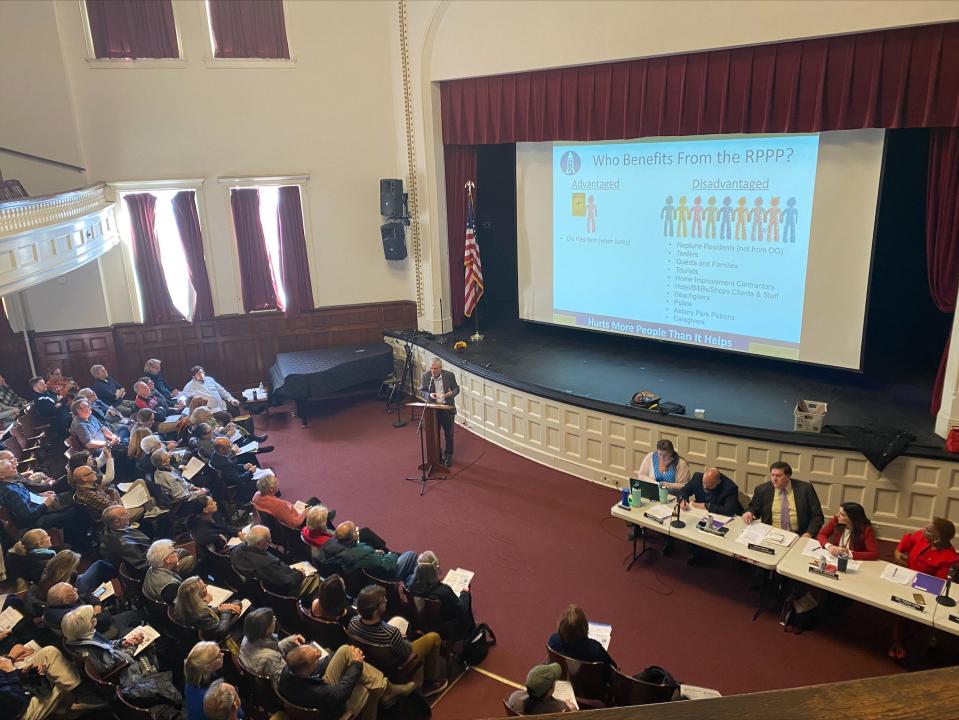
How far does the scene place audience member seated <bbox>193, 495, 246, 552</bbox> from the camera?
571 cm

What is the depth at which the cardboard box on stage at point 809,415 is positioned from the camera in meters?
6.64

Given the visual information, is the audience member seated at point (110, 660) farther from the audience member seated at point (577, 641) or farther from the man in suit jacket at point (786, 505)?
the man in suit jacket at point (786, 505)

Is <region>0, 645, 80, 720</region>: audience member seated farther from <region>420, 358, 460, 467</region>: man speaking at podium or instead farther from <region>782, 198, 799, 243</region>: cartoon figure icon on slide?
<region>782, 198, 799, 243</region>: cartoon figure icon on slide

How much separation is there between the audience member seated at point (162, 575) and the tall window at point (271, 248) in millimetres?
6709

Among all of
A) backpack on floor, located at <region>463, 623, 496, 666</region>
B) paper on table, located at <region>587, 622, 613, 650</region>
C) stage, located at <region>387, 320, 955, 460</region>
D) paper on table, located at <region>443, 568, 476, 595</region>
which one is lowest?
backpack on floor, located at <region>463, 623, 496, 666</region>

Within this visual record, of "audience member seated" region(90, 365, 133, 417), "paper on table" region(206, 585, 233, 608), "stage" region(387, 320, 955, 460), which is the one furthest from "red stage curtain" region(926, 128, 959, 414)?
"audience member seated" region(90, 365, 133, 417)

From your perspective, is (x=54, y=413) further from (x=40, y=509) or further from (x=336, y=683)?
(x=336, y=683)

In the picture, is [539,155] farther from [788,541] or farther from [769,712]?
[769,712]

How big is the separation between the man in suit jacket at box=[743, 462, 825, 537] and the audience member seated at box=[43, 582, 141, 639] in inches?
184

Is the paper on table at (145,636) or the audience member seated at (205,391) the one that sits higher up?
the audience member seated at (205,391)

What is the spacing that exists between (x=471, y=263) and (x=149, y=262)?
15.8ft

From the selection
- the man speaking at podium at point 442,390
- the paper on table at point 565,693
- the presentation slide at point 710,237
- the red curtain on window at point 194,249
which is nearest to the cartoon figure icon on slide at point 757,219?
the presentation slide at point 710,237

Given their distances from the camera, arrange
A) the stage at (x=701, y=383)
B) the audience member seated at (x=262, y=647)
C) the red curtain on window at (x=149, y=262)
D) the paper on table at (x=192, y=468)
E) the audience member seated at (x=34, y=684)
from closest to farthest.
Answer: the audience member seated at (x=34, y=684) → the audience member seated at (x=262, y=647) → the stage at (x=701, y=383) → the paper on table at (x=192, y=468) → the red curtain on window at (x=149, y=262)

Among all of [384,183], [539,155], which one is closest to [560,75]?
[539,155]
